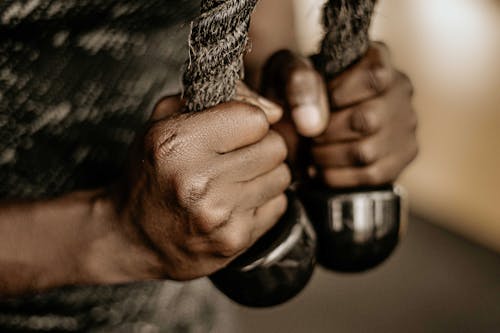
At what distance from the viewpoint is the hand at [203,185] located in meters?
0.48

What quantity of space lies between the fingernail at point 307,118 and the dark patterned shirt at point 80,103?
29 cm

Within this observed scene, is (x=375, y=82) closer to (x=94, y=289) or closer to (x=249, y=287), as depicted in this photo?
(x=249, y=287)

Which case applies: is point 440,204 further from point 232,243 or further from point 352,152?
point 232,243

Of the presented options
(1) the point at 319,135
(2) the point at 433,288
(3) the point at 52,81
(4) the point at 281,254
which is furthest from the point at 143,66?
(2) the point at 433,288

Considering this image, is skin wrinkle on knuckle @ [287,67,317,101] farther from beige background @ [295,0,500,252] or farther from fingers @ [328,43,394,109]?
beige background @ [295,0,500,252]

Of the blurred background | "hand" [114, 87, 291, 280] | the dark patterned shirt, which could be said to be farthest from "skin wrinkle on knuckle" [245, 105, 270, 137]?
the blurred background

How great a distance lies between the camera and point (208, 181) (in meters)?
0.49

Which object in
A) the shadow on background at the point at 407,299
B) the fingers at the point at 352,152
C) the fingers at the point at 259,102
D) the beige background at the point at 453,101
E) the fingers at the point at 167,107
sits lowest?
the shadow on background at the point at 407,299

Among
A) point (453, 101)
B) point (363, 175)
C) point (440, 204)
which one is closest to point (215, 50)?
point (363, 175)

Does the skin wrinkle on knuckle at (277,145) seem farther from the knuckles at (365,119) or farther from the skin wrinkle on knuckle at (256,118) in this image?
the knuckles at (365,119)

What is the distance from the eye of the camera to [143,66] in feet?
2.81

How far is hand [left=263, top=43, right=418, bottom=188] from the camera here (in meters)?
0.62

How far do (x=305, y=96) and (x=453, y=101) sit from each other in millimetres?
1477

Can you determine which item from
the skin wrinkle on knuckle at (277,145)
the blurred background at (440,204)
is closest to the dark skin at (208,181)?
the skin wrinkle on knuckle at (277,145)
